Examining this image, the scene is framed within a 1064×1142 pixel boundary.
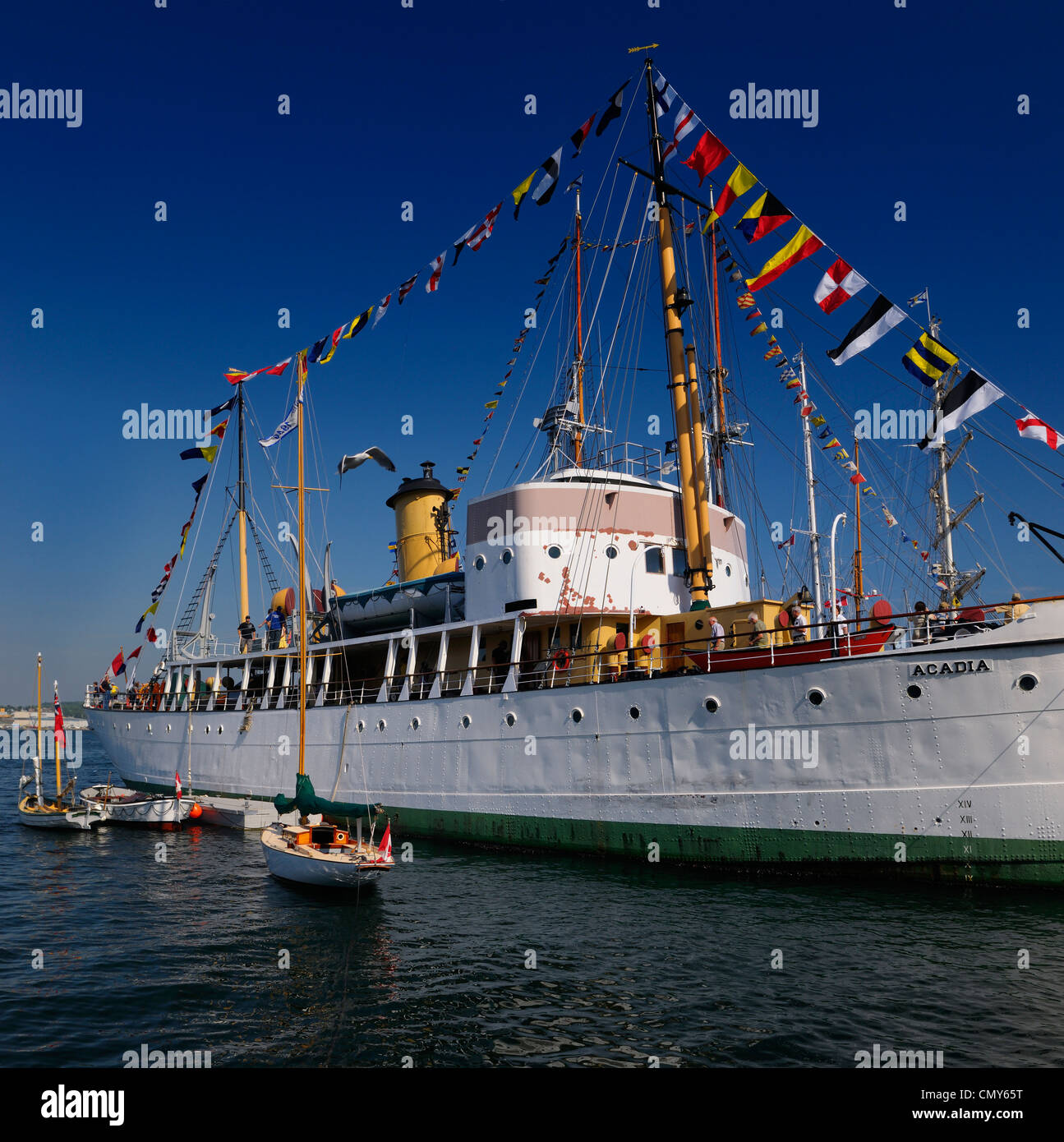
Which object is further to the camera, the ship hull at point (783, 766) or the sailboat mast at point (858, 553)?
the sailboat mast at point (858, 553)

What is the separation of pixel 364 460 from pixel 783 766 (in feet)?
48.9

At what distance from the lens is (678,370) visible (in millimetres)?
22953

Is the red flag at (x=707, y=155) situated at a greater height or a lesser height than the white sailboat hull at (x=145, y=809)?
greater

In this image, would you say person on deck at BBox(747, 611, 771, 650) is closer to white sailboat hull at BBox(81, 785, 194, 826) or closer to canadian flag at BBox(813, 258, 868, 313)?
canadian flag at BBox(813, 258, 868, 313)

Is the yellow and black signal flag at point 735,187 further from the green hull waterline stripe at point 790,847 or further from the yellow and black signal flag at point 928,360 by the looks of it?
the green hull waterline stripe at point 790,847

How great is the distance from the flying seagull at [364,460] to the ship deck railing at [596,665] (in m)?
6.00

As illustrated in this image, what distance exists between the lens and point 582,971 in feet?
39.9

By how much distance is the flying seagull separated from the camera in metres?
24.7

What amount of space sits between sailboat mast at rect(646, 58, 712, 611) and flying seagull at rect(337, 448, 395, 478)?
346 inches

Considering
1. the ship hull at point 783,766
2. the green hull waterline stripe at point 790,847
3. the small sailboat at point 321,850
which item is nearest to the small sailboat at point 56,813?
the ship hull at point 783,766

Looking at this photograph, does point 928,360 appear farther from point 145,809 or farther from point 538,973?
point 145,809


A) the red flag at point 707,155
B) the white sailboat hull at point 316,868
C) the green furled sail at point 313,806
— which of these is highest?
the red flag at point 707,155

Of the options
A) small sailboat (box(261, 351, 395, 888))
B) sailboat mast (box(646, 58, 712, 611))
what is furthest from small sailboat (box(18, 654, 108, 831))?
sailboat mast (box(646, 58, 712, 611))

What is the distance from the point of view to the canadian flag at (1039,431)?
48.1 feet
